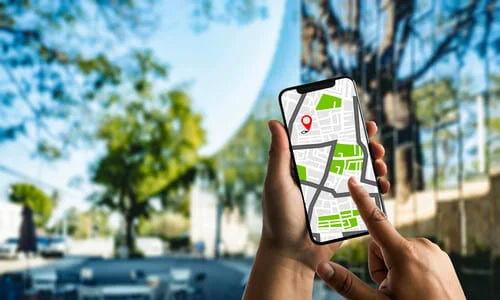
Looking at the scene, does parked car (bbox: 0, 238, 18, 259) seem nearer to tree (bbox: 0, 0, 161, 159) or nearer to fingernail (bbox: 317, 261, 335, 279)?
A: tree (bbox: 0, 0, 161, 159)

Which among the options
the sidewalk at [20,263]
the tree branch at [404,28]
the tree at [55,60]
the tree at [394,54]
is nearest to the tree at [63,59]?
the tree at [55,60]

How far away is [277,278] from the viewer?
63 centimetres

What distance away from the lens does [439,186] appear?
150 inches

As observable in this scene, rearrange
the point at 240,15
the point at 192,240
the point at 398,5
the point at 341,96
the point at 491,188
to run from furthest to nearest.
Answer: the point at 240,15 < the point at 192,240 < the point at 398,5 < the point at 491,188 < the point at 341,96

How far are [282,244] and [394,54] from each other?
3.92m

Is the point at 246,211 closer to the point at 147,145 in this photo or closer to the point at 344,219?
the point at 147,145

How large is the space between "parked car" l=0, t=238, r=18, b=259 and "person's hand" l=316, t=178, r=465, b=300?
21.8 feet

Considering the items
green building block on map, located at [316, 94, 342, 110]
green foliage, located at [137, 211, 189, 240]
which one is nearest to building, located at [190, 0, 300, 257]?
green foliage, located at [137, 211, 189, 240]

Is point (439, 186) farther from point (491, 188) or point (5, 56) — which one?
point (5, 56)

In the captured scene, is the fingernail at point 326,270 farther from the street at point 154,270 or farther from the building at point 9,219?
the building at point 9,219

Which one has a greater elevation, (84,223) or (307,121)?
(307,121)

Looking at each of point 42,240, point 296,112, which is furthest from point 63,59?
point 296,112

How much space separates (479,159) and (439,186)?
0.42 m

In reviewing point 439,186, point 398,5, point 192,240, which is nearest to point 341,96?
point 439,186
